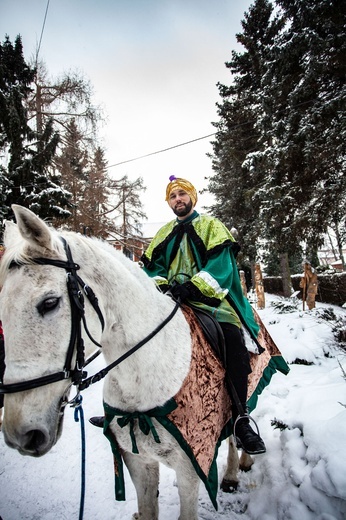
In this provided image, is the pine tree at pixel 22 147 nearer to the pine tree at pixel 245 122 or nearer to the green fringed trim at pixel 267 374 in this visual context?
the pine tree at pixel 245 122

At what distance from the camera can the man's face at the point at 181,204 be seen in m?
2.40

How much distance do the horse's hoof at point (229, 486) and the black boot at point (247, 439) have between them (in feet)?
3.37

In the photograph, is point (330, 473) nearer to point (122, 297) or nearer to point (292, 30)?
point (122, 297)

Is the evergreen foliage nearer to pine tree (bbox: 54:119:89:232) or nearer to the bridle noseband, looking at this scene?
the bridle noseband

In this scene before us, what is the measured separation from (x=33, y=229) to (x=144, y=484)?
195 centimetres

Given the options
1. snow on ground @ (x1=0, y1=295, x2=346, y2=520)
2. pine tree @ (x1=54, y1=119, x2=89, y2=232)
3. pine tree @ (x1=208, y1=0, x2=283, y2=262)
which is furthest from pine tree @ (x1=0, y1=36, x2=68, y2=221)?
snow on ground @ (x1=0, y1=295, x2=346, y2=520)

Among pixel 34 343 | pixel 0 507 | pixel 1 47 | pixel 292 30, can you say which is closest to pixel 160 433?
pixel 34 343

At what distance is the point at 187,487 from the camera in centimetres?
152

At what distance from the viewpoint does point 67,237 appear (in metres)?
1.38

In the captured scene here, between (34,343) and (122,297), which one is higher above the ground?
(122,297)

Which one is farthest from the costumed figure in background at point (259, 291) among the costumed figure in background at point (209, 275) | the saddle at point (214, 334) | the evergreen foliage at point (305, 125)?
the saddle at point (214, 334)

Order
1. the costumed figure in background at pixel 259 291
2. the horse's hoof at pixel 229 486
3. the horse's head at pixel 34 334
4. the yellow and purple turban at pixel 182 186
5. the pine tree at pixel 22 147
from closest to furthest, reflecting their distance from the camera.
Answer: the horse's head at pixel 34 334 < the horse's hoof at pixel 229 486 < the yellow and purple turban at pixel 182 186 < the pine tree at pixel 22 147 < the costumed figure in background at pixel 259 291

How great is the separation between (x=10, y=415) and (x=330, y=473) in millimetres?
Result: 2167

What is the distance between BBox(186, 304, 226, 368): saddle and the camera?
1.74m
